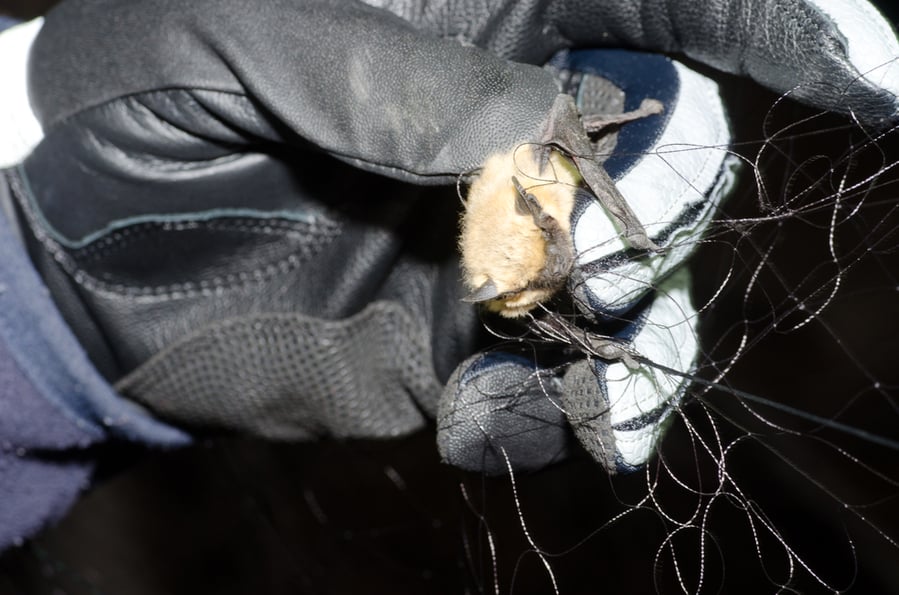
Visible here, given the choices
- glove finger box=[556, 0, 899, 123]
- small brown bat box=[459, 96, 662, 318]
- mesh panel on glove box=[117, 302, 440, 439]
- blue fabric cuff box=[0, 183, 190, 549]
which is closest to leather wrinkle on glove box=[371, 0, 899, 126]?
glove finger box=[556, 0, 899, 123]

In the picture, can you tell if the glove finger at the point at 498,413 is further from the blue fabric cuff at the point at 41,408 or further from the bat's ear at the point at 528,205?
the blue fabric cuff at the point at 41,408

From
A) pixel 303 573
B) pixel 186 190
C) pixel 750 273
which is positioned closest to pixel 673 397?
pixel 750 273

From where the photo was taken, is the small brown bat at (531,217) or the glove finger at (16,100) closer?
the small brown bat at (531,217)

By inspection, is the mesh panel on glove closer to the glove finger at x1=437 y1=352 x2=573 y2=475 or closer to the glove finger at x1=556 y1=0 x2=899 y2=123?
the glove finger at x1=437 y1=352 x2=573 y2=475

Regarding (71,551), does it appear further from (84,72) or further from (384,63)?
(384,63)

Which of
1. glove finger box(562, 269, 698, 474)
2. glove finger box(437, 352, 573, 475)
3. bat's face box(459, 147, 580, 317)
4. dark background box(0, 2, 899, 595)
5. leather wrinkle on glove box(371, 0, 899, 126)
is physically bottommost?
dark background box(0, 2, 899, 595)

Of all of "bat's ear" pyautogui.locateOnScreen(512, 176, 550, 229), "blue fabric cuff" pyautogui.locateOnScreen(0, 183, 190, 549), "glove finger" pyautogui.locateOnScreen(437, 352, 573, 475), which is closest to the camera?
"bat's ear" pyautogui.locateOnScreen(512, 176, 550, 229)

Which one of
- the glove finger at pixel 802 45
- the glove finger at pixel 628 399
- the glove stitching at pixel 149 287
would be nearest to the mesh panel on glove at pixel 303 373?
the glove stitching at pixel 149 287
